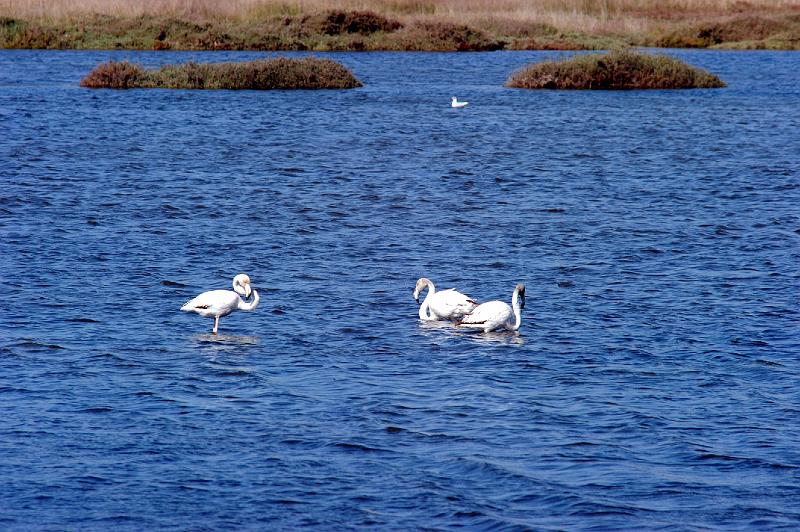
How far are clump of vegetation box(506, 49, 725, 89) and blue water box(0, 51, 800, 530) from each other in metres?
14.3

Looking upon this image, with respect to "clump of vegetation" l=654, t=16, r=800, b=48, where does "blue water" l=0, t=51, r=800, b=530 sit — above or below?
below

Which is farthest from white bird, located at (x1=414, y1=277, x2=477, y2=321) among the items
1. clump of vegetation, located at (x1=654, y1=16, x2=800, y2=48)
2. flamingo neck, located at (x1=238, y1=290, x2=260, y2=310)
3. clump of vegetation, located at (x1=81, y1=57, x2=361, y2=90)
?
clump of vegetation, located at (x1=654, y1=16, x2=800, y2=48)

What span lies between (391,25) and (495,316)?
5423cm

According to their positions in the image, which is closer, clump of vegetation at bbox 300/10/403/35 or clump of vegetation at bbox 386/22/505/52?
clump of vegetation at bbox 386/22/505/52

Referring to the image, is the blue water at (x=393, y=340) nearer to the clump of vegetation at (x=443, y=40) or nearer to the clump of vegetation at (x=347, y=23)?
the clump of vegetation at (x=443, y=40)

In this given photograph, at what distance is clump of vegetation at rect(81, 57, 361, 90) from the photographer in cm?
4616

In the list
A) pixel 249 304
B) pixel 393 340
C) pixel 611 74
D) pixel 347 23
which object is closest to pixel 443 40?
pixel 347 23

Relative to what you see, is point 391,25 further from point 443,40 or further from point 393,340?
point 393,340

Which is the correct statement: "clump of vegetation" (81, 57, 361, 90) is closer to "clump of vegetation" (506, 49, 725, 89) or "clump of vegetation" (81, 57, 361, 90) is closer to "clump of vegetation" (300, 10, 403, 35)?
"clump of vegetation" (506, 49, 725, 89)

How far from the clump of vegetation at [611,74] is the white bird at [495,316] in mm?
33671

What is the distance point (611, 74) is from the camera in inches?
1877

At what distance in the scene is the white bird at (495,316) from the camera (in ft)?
48.5

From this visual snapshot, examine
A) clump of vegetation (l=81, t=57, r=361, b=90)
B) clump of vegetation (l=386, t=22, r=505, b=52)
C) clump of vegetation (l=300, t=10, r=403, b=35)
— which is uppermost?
clump of vegetation (l=300, t=10, r=403, b=35)

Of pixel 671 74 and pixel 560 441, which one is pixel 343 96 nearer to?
pixel 671 74
